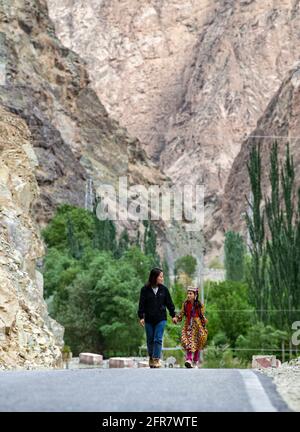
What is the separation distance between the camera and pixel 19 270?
2117 centimetres

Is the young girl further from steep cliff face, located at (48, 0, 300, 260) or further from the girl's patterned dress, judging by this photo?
steep cliff face, located at (48, 0, 300, 260)

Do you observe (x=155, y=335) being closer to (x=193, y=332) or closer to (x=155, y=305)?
(x=155, y=305)

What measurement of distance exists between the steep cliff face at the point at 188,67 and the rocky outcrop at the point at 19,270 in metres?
104

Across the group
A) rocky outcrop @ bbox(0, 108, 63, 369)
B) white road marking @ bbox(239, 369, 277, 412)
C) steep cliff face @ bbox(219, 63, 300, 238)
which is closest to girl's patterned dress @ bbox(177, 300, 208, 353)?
rocky outcrop @ bbox(0, 108, 63, 369)

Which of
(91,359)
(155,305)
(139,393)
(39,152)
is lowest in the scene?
(91,359)

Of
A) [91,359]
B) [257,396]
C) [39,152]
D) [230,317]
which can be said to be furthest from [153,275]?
[39,152]

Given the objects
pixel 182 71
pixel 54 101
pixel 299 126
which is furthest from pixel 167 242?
pixel 182 71

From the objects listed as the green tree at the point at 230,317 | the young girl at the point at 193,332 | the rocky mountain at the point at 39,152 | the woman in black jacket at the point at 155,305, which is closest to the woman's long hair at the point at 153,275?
the woman in black jacket at the point at 155,305

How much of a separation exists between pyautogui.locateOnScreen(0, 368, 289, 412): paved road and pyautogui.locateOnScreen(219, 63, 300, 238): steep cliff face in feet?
288

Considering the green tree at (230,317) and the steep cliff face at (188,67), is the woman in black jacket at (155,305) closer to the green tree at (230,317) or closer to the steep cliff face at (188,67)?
the green tree at (230,317)

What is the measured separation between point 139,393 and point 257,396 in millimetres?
828

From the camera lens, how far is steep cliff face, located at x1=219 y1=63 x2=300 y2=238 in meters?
107

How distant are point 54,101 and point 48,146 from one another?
33.5 ft

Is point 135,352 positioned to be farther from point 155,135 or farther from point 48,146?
point 155,135
